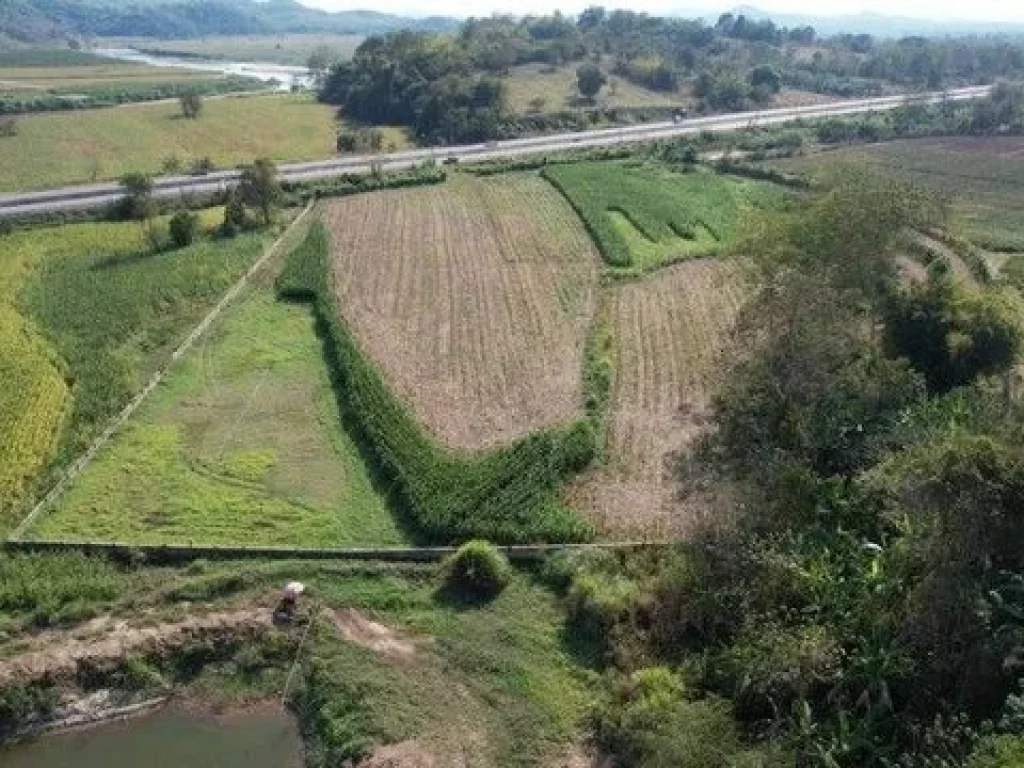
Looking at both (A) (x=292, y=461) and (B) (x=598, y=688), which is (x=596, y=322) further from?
(B) (x=598, y=688)

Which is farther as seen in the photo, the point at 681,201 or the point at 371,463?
the point at 681,201

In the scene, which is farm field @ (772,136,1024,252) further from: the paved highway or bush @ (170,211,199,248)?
bush @ (170,211,199,248)

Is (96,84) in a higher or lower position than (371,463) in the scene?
higher

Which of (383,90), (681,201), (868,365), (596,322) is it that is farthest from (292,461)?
(383,90)

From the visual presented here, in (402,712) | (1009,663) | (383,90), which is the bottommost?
(402,712)

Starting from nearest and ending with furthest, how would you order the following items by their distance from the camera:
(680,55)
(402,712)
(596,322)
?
(402,712) → (596,322) → (680,55)

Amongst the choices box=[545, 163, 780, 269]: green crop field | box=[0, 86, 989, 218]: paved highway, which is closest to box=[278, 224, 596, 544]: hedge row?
box=[545, 163, 780, 269]: green crop field
